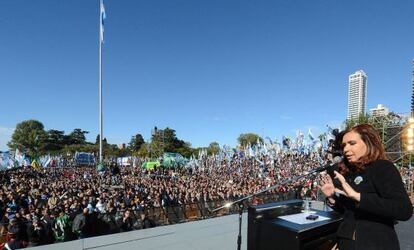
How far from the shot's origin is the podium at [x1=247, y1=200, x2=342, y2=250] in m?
2.34

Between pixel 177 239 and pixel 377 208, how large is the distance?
4.55 m

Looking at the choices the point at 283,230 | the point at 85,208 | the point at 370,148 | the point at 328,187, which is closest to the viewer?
the point at 370,148

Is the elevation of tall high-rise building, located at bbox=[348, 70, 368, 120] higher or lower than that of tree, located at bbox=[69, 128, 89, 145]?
higher

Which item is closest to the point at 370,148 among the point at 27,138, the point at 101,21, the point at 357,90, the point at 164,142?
the point at 101,21

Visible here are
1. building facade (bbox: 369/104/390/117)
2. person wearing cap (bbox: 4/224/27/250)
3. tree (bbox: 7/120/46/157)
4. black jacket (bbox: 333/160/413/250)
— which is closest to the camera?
black jacket (bbox: 333/160/413/250)

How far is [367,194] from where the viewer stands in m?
1.73

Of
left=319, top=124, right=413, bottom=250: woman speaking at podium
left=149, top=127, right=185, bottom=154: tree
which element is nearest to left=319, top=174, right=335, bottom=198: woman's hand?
left=319, top=124, right=413, bottom=250: woman speaking at podium

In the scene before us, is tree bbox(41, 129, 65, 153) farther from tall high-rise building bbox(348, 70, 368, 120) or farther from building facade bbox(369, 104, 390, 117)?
tall high-rise building bbox(348, 70, 368, 120)

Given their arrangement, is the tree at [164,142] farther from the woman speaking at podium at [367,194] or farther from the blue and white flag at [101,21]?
the woman speaking at podium at [367,194]

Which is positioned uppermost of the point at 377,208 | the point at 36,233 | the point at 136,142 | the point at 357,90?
the point at 357,90

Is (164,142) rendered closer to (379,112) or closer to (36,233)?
(379,112)

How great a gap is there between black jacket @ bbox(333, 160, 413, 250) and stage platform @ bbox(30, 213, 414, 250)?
384 cm

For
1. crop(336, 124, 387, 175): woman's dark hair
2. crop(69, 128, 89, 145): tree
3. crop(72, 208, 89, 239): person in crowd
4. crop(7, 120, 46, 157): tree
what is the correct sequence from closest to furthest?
crop(336, 124, 387, 175): woman's dark hair
crop(72, 208, 89, 239): person in crowd
crop(7, 120, 46, 157): tree
crop(69, 128, 89, 145): tree

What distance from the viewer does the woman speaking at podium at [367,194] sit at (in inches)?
67.5
